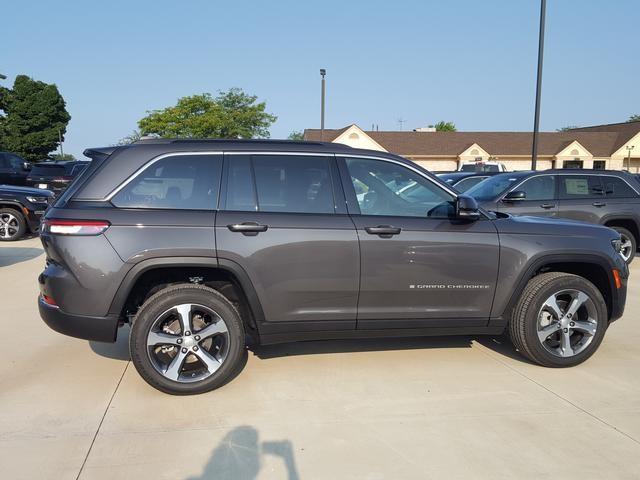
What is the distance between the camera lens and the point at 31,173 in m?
16.7

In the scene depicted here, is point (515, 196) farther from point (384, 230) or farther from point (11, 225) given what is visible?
point (11, 225)

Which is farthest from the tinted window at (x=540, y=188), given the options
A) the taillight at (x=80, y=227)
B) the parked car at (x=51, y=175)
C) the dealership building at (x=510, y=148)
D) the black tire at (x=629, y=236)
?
the dealership building at (x=510, y=148)

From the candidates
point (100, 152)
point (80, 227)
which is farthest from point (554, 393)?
point (100, 152)

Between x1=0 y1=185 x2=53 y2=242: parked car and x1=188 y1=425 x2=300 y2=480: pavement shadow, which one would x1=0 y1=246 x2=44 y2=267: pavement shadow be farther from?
x1=188 y1=425 x2=300 y2=480: pavement shadow

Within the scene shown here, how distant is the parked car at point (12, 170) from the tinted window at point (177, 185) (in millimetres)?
15316

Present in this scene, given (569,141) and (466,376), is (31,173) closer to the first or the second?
(466,376)

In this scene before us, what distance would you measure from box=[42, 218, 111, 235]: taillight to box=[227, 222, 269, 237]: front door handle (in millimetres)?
867

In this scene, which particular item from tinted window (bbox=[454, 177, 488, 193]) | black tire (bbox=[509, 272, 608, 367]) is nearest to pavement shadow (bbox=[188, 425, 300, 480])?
black tire (bbox=[509, 272, 608, 367])

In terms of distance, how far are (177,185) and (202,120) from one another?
37446mm

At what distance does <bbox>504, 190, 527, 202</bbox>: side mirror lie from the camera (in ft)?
25.8

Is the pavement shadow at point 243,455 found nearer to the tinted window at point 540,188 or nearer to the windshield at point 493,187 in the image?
the windshield at point 493,187

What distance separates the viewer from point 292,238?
3625mm

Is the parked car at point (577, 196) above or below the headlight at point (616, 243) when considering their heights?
above

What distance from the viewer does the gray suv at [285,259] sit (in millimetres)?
3486
